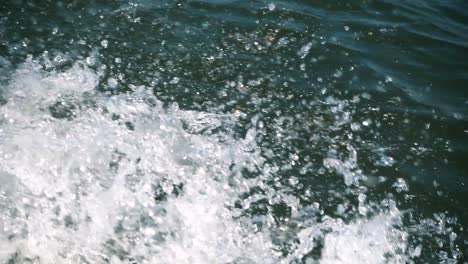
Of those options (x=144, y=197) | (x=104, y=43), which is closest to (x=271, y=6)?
(x=104, y=43)

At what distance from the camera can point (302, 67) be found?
200 inches

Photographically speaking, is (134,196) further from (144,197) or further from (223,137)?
(223,137)

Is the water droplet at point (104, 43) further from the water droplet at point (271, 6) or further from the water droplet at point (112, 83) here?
the water droplet at point (271, 6)

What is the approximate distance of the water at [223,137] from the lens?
10.6 feet

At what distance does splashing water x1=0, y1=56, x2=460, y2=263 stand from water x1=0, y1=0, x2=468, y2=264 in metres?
0.01

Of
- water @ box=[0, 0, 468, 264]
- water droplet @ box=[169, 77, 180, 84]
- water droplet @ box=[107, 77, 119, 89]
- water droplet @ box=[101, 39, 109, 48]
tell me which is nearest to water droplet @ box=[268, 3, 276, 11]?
water @ box=[0, 0, 468, 264]

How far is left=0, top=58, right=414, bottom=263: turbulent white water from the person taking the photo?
3.10 meters

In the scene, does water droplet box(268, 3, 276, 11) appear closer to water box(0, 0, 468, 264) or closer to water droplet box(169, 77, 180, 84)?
water box(0, 0, 468, 264)

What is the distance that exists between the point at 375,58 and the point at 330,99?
1.31m

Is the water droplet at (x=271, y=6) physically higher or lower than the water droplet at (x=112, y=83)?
higher

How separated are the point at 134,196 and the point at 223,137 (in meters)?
1.09

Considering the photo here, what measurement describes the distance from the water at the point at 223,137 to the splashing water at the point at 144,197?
Answer: 12 mm

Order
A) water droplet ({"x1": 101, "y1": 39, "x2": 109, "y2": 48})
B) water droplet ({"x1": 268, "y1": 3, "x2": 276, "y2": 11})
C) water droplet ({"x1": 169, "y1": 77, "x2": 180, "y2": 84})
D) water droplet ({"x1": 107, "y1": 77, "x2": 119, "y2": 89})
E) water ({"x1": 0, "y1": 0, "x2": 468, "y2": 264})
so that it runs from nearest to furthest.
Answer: water ({"x1": 0, "y1": 0, "x2": 468, "y2": 264}) → water droplet ({"x1": 107, "y1": 77, "x2": 119, "y2": 89}) → water droplet ({"x1": 169, "y1": 77, "x2": 180, "y2": 84}) → water droplet ({"x1": 101, "y1": 39, "x2": 109, "y2": 48}) → water droplet ({"x1": 268, "y1": 3, "x2": 276, "y2": 11})

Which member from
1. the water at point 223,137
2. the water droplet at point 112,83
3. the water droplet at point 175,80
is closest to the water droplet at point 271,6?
the water at point 223,137
